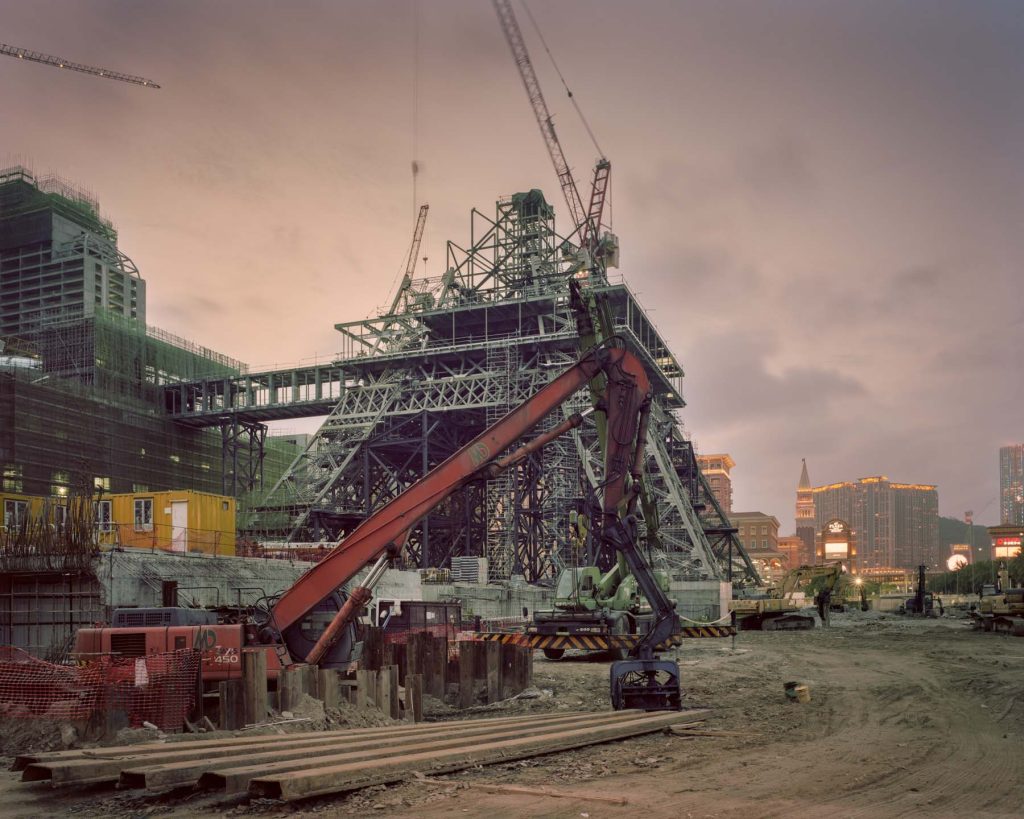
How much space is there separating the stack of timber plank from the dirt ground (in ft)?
0.64

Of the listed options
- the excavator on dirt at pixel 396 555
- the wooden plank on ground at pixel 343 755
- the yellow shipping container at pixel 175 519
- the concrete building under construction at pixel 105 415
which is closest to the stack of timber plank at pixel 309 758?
the wooden plank on ground at pixel 343 755

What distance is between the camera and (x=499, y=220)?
80250mm

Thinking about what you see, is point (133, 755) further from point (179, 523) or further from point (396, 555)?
point (179, 523)

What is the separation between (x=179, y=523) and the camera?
140 feet

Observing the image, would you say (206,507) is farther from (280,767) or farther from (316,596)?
(280,767)

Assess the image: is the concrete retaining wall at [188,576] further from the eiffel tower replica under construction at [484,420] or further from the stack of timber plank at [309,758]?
the eiffel tower replica under construction at [484,420]

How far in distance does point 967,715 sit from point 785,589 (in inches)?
1545

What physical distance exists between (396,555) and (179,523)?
24.8m

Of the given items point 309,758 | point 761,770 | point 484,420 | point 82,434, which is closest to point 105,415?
point 82,434

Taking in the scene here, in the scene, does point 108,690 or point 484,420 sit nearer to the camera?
point 108,690

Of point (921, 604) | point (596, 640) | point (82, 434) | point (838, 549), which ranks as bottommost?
point (921, 604)

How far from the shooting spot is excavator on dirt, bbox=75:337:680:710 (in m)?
18.1

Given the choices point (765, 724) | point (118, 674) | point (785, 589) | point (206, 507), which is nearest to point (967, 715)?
point (765, 724)

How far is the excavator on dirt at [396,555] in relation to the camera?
59.3 ft
